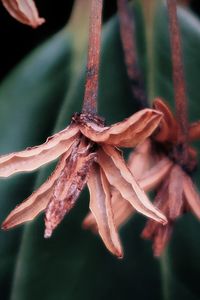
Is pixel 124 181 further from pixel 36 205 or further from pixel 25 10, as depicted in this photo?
pixel 25 10

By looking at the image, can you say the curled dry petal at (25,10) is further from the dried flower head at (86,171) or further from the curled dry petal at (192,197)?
the curled dry petal at (192,197)

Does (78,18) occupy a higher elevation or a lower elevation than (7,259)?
higher

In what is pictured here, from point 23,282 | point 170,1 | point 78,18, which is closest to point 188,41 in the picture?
A: point 78,18

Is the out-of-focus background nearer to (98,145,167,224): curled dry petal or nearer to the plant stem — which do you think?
the plant stem

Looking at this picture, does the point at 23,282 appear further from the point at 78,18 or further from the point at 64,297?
the point at 78,18

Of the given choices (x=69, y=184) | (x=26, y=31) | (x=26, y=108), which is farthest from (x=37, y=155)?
(x=26, y=31)

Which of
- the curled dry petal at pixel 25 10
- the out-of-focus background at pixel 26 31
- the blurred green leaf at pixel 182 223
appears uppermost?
the out-of-focus background at pixel 26 31

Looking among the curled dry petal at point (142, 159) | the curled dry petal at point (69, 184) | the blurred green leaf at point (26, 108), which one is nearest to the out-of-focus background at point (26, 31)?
the blurred green leaf at point (26, 108)
